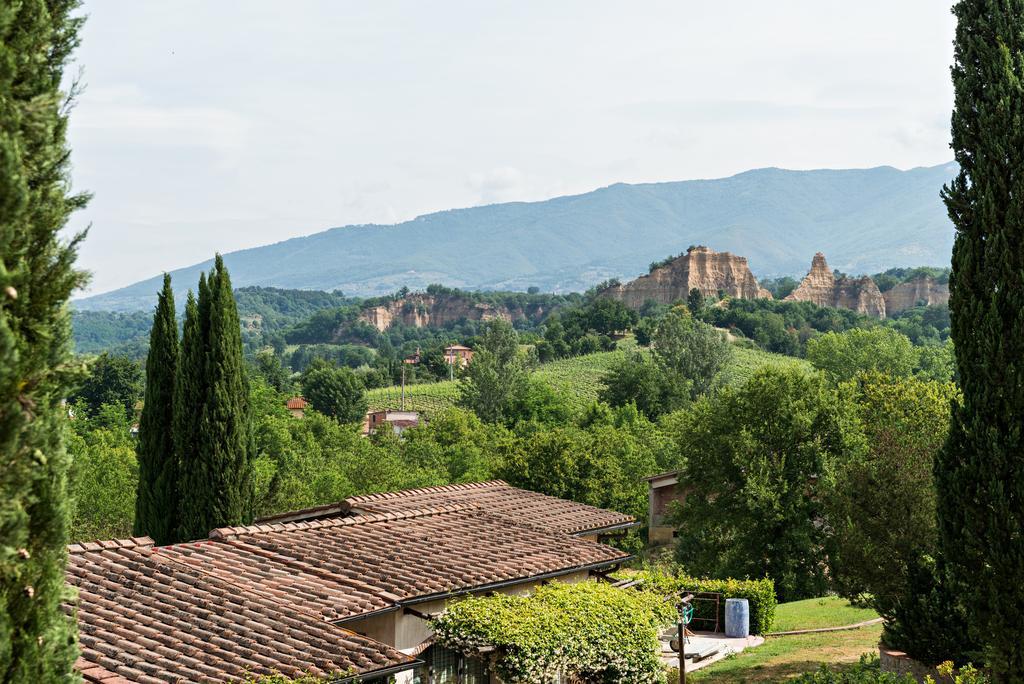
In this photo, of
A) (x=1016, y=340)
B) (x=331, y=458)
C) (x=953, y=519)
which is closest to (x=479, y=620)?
(x=953, y=519)

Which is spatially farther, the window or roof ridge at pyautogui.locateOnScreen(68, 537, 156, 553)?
the window

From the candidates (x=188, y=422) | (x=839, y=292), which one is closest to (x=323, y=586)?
(x=188, y=422)

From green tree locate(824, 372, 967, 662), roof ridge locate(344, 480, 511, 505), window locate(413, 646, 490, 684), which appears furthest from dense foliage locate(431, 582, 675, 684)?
roof ridge locate(344, 480, 511, 505)

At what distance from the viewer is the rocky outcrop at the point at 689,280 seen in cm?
15562

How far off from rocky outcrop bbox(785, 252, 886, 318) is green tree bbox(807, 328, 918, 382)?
87543mm

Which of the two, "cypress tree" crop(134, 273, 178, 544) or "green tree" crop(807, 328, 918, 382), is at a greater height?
"cypress tree" crop(134, 273, 178, 544)

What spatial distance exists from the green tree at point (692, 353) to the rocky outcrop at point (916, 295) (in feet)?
306

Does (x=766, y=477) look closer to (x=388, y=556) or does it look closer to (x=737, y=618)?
(x=737, y=618)

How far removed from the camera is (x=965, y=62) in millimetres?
10328

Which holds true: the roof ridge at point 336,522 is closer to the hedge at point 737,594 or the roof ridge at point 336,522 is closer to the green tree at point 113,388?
the hedge at point 737,594

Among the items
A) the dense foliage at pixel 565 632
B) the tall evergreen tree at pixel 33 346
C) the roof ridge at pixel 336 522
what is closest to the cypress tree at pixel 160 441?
the roof ridge at pixel 336 522

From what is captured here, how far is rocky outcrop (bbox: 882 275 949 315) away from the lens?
162m

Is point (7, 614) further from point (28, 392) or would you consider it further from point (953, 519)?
point (953, 519)

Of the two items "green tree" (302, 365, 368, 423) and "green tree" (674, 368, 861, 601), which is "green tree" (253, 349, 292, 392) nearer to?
"green tree" (302, 365, 368, 423)
